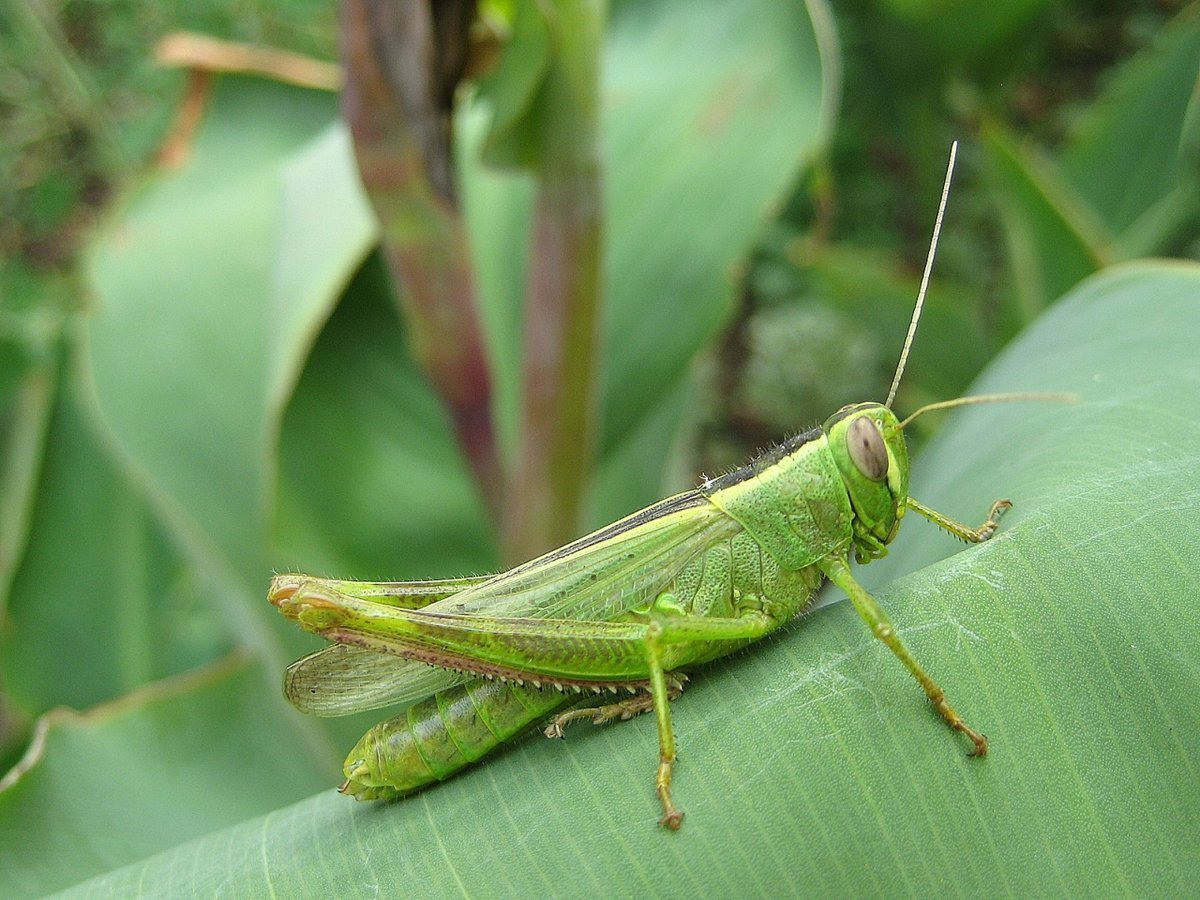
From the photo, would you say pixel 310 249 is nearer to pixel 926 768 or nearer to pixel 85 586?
pixel 85 586

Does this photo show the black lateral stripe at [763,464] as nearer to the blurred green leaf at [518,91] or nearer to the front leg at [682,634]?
the front leg at [682,634]

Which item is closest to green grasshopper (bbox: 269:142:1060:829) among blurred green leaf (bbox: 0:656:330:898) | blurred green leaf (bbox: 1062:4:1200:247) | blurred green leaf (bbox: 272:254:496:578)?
blurred green leaf (bbox: 0:656:330:898)

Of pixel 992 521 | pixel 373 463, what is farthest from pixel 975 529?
pixel 373 463

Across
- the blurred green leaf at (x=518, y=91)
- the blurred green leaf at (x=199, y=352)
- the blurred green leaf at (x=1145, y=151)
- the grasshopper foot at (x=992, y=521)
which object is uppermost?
the blurred green leaf at (x=518, y=91)

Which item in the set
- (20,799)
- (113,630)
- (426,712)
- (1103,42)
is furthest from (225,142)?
(1103,42)

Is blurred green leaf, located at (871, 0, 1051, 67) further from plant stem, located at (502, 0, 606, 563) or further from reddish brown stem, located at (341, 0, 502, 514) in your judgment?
reddish brown stem, located at (341, 0, 502, 514)

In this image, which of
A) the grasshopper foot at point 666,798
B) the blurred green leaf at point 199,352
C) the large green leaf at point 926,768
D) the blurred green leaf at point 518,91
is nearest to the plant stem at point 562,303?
the blurred green leaf at point 518,91

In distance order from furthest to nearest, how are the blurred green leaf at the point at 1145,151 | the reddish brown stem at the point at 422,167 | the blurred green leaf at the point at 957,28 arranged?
the blurred green leaf at the point at 957,28, the blurred green leaf at the point at 1145,151, the reddish brown stem at the point at 422,167

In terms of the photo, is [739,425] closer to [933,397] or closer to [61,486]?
[933,397]
